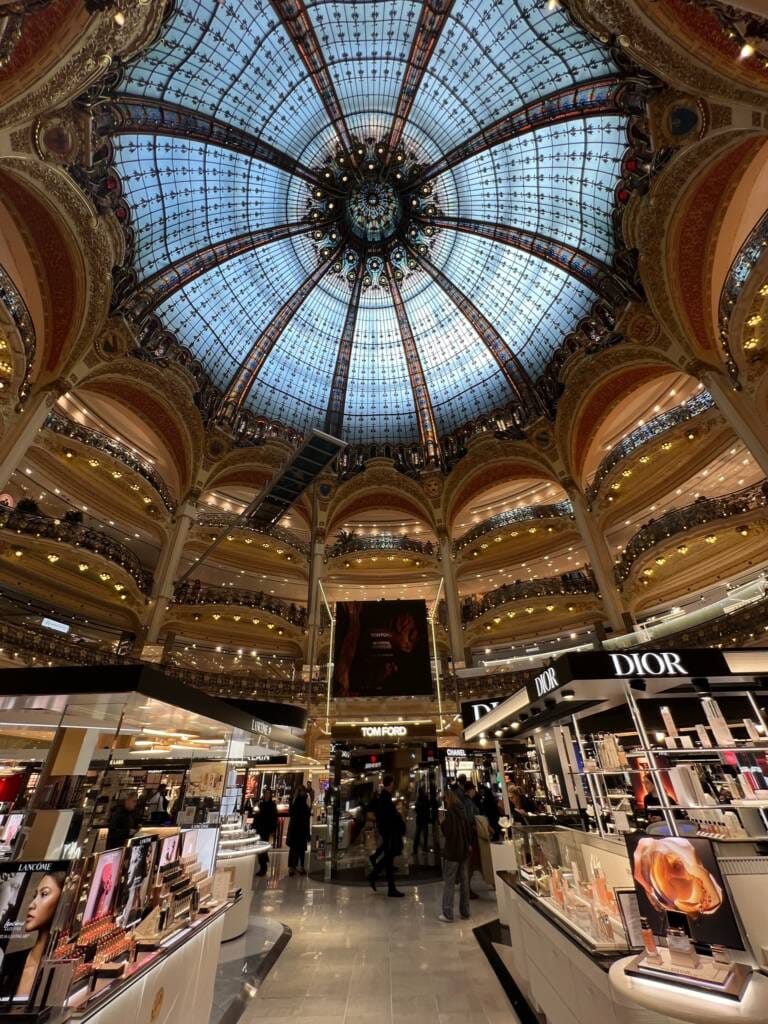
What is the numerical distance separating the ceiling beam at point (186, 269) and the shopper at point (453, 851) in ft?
64.3

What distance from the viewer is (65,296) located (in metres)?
15.3

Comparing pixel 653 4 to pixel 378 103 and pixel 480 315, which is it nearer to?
pixel 378 103

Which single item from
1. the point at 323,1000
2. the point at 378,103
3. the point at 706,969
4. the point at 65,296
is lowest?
the point at 323,1000

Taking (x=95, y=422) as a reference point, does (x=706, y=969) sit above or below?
below

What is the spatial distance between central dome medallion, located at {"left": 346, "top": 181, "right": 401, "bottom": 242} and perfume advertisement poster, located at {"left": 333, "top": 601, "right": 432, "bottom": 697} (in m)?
16.9

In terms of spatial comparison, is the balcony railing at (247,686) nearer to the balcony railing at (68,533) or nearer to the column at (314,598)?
the column at (314,598)

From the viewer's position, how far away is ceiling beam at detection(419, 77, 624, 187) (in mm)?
13867

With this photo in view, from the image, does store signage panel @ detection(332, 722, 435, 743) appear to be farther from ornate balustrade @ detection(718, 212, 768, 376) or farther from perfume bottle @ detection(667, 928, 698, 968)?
ornate balustrade @ detection(718, 212, 768, 376)

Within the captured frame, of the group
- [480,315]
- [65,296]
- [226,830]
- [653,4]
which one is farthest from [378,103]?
[226,830]

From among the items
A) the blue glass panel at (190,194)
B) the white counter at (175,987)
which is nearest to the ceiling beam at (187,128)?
the blue glass panel at (190,194)

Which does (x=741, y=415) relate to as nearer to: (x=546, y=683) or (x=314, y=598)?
(x=546, y=683)

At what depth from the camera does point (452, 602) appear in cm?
2155

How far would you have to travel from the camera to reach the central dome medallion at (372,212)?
18.9 m

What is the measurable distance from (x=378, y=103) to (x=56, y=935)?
2272 centimetres
